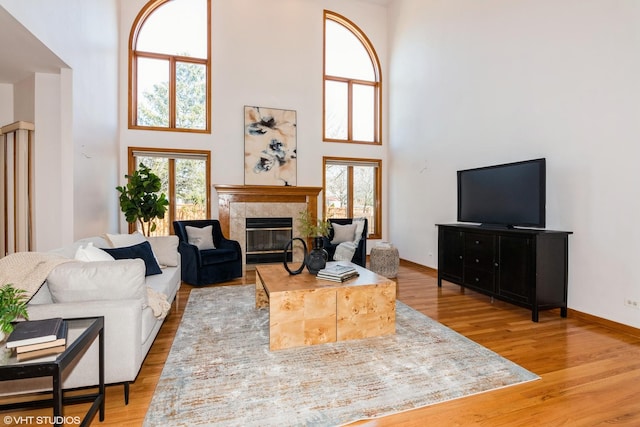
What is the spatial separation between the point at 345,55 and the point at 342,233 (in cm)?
403

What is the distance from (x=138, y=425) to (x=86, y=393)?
0.59m

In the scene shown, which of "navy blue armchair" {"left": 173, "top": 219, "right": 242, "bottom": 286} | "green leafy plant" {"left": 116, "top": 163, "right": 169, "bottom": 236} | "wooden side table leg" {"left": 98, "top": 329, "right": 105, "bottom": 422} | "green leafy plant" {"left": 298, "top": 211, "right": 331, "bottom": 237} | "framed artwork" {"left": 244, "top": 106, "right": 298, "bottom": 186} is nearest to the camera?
"wooden side table leg" {"left": 98, "top": 329, "right": 105, "bottom": 422}

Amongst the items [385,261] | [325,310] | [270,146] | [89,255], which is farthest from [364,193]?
[89,255]

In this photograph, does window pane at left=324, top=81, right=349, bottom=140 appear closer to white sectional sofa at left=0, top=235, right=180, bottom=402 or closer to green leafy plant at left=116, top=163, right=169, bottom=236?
green leafy plant at left=116, top=163, right=169, bottom=236

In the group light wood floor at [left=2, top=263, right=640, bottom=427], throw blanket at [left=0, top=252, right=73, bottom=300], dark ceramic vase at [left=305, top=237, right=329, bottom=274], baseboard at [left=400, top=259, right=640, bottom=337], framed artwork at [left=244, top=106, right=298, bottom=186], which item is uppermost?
framed artwork at [left=244, top=106, right=298, bottom=186]

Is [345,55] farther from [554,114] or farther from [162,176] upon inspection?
[554,114]

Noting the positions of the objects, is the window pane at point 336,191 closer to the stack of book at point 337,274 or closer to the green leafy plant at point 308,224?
the green leafy plant at point 308,224

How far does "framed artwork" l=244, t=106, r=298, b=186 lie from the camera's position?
6.43 meters

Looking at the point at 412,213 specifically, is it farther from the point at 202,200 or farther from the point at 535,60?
the point at 202,200

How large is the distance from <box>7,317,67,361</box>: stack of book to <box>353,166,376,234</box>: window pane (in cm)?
618

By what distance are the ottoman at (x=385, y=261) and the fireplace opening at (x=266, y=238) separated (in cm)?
181

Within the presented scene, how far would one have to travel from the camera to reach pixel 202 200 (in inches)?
250

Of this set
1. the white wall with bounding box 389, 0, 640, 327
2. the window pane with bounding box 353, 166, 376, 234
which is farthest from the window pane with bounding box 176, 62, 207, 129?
the white wall with bounding box 389, 0, 640, 327

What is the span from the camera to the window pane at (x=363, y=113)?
24.2ft
